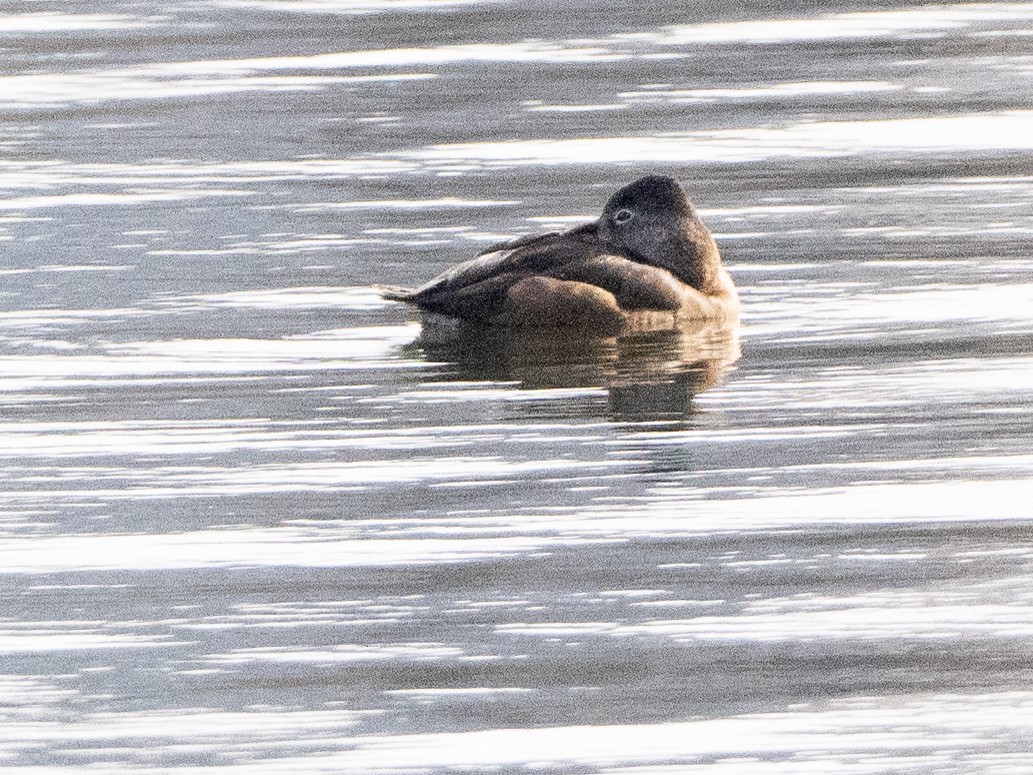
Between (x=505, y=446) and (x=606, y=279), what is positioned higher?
(x=606, y=279)

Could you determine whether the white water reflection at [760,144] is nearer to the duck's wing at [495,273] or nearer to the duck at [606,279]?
the duck at [606,279]

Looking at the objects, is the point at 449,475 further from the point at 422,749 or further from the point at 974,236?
the point at 974,236

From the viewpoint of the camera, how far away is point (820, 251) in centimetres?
1109

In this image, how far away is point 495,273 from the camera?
31.9 ft

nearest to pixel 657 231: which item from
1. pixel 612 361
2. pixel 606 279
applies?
pixel 606 279

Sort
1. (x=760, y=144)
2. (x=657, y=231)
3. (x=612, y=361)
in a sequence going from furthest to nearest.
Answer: (x=760, y=144) → (x=657, y=231) → (x=612, y=361)

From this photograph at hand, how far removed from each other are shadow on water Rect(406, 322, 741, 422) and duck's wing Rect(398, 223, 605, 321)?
4.7 inches

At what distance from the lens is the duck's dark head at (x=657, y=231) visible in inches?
399

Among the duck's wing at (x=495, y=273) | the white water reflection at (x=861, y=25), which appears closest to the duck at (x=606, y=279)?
the duck's wing at (x=495, y=273)

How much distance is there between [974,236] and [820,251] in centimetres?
75

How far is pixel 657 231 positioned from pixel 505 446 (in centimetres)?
264

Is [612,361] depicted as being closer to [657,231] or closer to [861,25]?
[657,231]

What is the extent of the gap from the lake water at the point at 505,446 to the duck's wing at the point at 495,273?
17cm

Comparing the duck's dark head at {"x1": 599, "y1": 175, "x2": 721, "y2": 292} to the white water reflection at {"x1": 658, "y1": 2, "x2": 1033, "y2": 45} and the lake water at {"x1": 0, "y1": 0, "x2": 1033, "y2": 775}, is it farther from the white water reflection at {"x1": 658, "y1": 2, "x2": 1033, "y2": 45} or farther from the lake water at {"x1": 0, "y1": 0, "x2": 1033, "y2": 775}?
the white water reflection at {"x1": 658, "y1": 2, "x2": 1033, "y2": 45}
